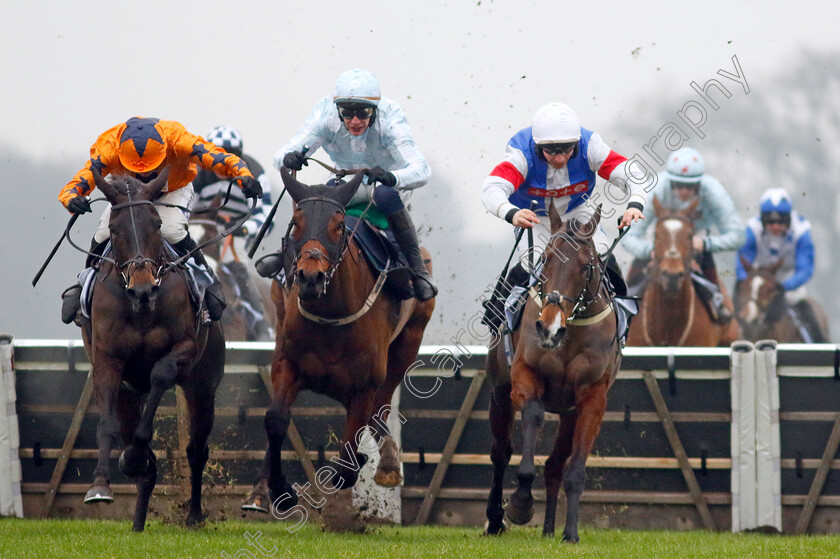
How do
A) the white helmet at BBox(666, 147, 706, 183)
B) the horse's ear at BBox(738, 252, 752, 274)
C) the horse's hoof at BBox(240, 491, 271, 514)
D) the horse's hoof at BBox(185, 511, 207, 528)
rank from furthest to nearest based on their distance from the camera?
the horse's ear at BBox(738, 252, 752, 274), the white helmet at BBox(666, 147, 706, 183), the horse's hoof at BBox(185, 511, 207, 528), the horse's hoof at BBox(240, 491, 271, 514)

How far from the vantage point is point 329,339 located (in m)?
8.31

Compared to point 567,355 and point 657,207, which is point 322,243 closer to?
point 567,355

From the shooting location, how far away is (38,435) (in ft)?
34.7

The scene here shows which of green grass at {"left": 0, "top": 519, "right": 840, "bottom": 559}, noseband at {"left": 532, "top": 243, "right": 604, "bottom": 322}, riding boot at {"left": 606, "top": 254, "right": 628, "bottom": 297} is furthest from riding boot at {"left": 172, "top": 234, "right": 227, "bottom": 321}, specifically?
riding boot at {"left": 606, "top": 254, "right": 628, "bottom": 297}

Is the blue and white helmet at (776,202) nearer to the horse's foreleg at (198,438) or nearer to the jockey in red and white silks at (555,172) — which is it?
the jockey in red and white silks at (555,172)

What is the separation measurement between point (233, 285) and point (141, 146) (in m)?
6.39

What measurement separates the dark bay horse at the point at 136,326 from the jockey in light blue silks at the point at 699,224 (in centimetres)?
753

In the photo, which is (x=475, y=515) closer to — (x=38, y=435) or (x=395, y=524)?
(x=395, y=524)

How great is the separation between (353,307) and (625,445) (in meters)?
3.03

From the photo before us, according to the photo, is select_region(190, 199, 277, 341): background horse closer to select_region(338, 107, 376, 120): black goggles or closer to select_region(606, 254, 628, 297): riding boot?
select_region(338, 107, 376, 120): black goggles

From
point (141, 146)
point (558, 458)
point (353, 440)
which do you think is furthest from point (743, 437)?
point (141, 146)

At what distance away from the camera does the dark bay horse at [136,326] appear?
25.4ft

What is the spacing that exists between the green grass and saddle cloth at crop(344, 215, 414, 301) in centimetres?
168

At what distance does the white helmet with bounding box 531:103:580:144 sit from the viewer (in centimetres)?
873
